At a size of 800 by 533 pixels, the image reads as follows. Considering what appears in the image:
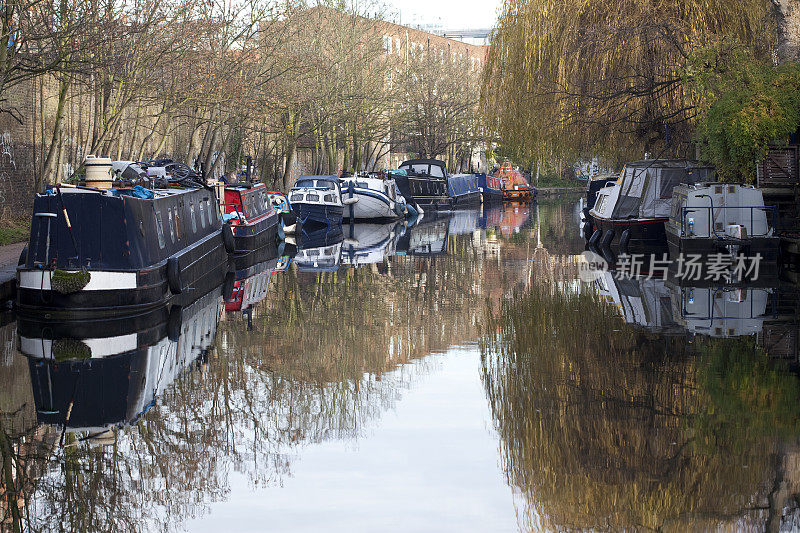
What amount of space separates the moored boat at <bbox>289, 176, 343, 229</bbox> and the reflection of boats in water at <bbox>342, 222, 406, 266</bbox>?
0.83m

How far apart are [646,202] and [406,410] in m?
17.4

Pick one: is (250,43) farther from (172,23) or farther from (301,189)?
(172,23)

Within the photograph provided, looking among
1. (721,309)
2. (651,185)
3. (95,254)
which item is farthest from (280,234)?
(721,309)

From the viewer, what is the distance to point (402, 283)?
19844 mm

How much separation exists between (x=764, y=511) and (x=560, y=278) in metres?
14.3

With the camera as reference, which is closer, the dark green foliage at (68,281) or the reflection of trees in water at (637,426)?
the reflection of trees in water at (637,426)

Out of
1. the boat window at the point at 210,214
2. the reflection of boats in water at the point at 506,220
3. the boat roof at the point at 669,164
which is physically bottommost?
the reflection of boats in water at the point at 506,220

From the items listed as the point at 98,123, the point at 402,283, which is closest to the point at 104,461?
the point at 402,283

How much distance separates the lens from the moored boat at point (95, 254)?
14445mm

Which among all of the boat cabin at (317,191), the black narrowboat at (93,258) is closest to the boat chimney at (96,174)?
the black narrowboat at (93,258)

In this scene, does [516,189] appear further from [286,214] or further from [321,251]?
[321,251]

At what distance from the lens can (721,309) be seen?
14891 millimetres

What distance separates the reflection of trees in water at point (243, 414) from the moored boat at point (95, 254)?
1.48 m

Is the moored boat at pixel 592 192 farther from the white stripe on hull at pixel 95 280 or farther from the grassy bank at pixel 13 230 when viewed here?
the white stripe on hull at pixel 95 280
